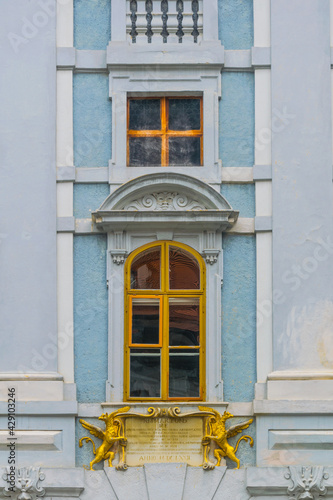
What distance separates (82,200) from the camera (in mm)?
19422

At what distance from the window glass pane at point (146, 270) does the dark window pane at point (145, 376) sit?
39.1 inches

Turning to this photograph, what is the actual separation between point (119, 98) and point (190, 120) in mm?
1059

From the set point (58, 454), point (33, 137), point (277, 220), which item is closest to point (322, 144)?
point (277, 220)

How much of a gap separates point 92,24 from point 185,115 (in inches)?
74.6

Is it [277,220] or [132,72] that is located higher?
[132,72]

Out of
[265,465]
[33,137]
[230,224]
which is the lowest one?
[265,465]

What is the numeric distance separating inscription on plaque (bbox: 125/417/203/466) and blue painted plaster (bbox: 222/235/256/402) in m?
0.76

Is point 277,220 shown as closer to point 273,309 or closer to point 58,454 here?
point 273,309

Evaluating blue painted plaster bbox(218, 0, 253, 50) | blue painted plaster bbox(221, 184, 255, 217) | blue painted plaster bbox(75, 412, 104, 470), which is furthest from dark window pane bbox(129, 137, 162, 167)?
blue painted plaster bbox(75, 412, 104, 470)

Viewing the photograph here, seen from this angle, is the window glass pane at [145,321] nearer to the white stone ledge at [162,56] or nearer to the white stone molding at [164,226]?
the white stone molding at [164,226]

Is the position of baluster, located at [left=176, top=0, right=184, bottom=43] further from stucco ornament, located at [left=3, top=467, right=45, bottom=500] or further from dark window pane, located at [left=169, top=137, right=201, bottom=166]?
stucco ornament, located at [left=3, top=467, right=45, bottom=500]

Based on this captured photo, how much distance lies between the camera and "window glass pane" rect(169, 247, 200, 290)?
19312mm

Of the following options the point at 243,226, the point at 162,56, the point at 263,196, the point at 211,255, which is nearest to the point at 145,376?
the point at 211,255

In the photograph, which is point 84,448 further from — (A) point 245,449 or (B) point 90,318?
(A) point 245,449
